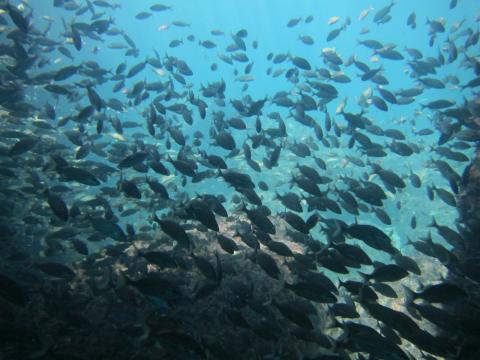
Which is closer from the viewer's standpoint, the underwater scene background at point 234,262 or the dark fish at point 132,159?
the underwater scene background at point 234,262

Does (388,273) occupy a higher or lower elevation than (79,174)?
higher

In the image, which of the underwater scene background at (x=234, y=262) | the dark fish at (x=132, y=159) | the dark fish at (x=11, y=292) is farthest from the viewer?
the dark fish at (x=132, y=159)

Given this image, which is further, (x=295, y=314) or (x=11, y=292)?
(x=295, y=314)

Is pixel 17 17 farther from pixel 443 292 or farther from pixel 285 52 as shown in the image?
pixel 285 52

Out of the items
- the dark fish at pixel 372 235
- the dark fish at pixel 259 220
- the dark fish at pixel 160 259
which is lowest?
the dark fish at pixel 160 259

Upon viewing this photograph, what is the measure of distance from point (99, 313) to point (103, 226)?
1454 millimetres

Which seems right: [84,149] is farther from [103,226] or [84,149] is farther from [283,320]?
[283,320]

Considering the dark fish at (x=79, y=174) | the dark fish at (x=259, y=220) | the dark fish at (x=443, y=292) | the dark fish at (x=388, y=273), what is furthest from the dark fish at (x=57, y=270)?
the dark fish at (x=443, y=292)

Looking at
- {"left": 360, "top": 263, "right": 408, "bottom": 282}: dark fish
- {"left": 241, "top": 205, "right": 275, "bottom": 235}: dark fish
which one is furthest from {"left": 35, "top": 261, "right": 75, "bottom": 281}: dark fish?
{"left": 360, "top": 263, "right": 408, "bottom": 282}: dark fish

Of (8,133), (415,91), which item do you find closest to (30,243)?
(8,133)

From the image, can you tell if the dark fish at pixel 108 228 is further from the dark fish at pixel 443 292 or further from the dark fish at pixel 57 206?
the dark fish at pixel 443 292

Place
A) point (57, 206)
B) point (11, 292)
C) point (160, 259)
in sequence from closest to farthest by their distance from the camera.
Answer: point (11, 292)
point (160, 259)
point (57, 206)

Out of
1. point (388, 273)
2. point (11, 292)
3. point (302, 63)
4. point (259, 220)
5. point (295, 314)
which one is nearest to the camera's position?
point (11, 292)

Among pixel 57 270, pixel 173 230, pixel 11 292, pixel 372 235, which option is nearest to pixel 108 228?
pixel 57 270
